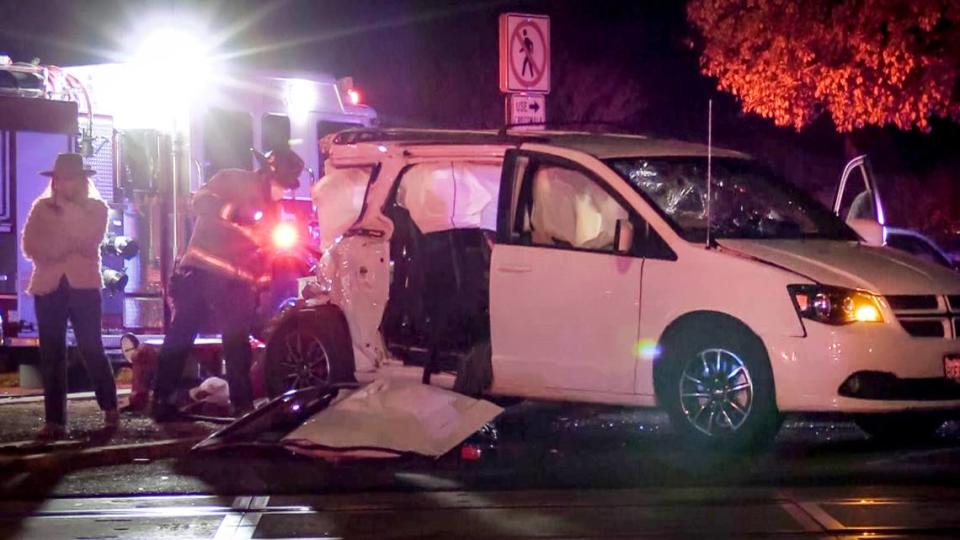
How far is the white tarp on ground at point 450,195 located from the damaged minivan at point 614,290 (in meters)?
0.01

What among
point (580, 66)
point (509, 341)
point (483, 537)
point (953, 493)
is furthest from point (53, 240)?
point (580, 66)

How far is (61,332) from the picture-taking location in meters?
10.9

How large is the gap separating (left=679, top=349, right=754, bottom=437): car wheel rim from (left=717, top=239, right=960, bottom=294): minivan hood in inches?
23.7

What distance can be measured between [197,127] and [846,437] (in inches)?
282

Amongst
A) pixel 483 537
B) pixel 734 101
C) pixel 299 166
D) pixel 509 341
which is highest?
pixel 734 101

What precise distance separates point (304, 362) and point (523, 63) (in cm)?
319

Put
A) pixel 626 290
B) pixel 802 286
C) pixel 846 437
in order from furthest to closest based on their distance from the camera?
pixel 846 437 < pixel 626 290 < pixel 802 286

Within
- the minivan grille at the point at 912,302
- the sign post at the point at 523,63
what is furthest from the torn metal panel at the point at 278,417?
the sign post at the point at 523,63

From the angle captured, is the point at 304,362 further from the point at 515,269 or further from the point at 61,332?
the point at 515,269

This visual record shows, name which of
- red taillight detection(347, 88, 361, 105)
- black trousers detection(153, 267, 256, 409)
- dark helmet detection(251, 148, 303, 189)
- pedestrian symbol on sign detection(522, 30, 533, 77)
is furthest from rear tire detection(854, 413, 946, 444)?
red taillight detection(347, 88, 361, 105)

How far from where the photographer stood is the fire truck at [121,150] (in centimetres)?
1495

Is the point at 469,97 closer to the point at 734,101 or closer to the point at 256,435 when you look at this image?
the point at 734,101

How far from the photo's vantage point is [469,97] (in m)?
32.5

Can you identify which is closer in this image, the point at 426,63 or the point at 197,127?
the point at 197,127
